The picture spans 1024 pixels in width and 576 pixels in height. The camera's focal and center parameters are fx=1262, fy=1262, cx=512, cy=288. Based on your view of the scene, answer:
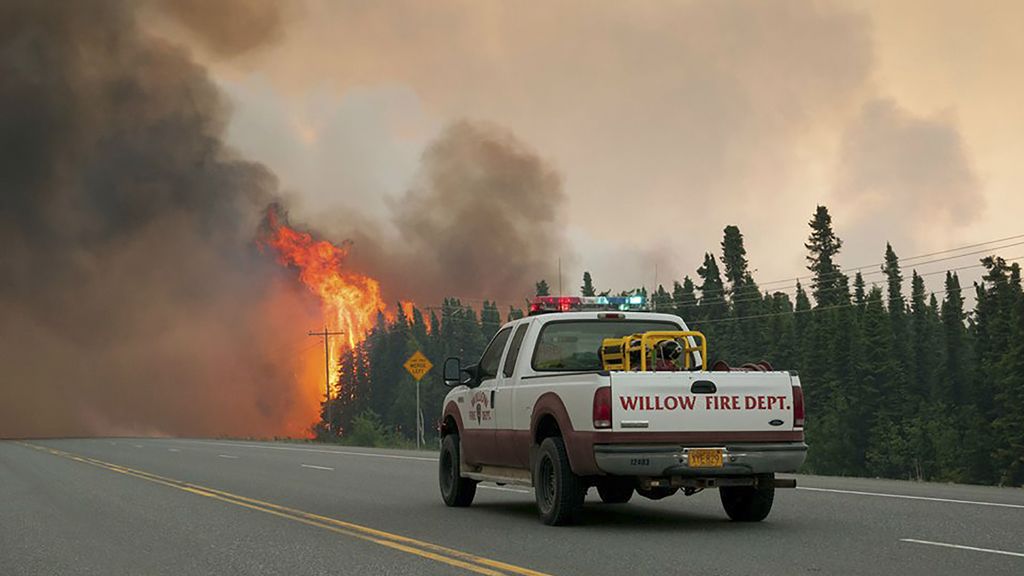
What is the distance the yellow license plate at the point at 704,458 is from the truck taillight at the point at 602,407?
0.85 meters

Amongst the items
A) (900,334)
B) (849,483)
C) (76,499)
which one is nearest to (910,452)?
(900,334)

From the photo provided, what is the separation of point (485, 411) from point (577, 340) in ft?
5.18

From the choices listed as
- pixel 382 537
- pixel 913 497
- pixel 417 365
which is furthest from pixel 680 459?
pixel 417 365

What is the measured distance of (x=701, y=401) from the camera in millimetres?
11984

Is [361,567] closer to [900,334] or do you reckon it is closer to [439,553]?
[439,553]

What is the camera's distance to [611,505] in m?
15.5

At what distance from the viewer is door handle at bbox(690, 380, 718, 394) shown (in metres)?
12.0

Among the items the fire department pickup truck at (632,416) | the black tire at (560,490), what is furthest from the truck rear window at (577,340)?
the black tire at (560,490)

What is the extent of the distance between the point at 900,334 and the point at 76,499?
4112 inches

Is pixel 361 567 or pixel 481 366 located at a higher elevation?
pixel 481 366

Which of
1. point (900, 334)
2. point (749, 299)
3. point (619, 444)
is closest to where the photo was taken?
point (619, 444)

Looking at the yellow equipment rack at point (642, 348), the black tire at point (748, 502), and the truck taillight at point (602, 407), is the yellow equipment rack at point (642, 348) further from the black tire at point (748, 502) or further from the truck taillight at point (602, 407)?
the black tire at point (748, 502)

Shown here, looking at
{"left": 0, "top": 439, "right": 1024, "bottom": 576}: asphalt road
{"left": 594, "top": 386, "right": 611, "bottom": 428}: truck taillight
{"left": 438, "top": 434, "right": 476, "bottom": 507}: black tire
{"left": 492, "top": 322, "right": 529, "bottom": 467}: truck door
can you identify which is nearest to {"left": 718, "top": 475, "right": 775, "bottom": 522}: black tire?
{"left": 0, "top": 439, "right": 1024, "bottom": 576}: asphalt road

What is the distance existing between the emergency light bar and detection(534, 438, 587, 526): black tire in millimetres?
2360
